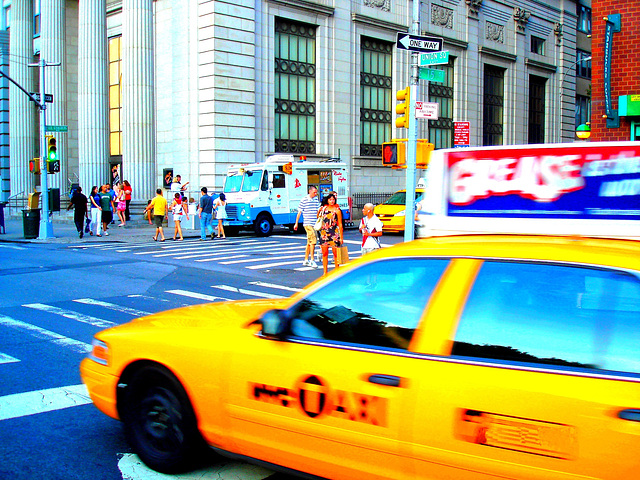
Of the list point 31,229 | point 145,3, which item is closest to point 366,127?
point 145,3

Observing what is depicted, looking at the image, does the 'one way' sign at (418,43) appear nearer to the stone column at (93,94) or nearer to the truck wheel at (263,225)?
the truck wheel at (263,225)

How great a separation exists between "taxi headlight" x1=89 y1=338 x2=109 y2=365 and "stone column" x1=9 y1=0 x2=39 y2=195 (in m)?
36.5

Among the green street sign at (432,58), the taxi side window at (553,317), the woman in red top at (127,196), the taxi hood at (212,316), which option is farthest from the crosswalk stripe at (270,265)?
the woman in red top at (127,196)

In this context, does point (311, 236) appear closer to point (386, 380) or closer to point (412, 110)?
point (412, 110)

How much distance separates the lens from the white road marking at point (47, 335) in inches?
302

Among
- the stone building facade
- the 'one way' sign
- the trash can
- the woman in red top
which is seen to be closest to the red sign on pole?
the 'one way' sign

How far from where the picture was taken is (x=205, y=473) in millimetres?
4277

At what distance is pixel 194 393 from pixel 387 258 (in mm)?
1470

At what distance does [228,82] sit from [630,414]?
28765mm

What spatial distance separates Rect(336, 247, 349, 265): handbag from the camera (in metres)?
13.9

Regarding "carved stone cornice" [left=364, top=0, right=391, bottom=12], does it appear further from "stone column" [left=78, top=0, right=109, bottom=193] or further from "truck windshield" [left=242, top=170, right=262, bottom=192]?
"truck windshield" [left=242, top=170, right=262, bottom=192]

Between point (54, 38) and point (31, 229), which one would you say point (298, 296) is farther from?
point (54, 38)

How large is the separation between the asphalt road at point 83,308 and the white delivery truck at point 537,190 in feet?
6.94

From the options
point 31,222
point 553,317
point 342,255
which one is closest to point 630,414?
point 553,317
